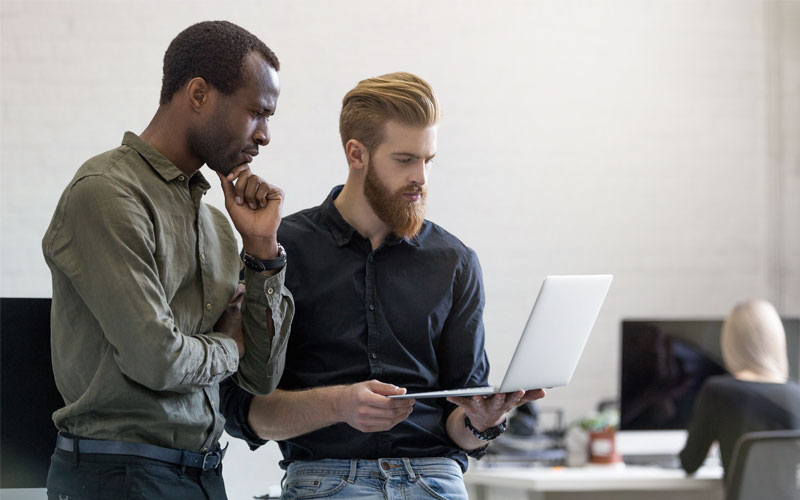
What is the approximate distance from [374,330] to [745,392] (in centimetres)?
193

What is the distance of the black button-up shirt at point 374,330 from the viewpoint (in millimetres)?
1953

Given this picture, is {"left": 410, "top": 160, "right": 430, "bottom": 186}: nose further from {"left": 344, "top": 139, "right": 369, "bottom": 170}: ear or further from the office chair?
the office chair

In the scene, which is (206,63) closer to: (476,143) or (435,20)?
(435,20)

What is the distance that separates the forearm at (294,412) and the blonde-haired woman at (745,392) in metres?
1.89

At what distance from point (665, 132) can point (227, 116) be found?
2.86m

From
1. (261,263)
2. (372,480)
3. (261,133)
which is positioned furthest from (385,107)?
(372,480)

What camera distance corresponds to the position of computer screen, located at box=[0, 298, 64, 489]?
2098 mm

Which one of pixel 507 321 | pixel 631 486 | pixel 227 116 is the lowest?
pixel 631 486

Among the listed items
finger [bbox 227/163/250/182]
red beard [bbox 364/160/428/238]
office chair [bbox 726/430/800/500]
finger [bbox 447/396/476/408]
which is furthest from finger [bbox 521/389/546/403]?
office chair [bbox 726/430/800/500]

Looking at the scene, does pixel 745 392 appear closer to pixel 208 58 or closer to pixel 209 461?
pixel 209 461

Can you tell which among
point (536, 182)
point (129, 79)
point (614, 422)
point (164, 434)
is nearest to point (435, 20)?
point (536, 182)

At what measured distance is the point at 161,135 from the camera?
1554mm

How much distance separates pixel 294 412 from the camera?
1848 mm

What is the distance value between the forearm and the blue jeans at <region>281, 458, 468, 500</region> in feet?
0.31
